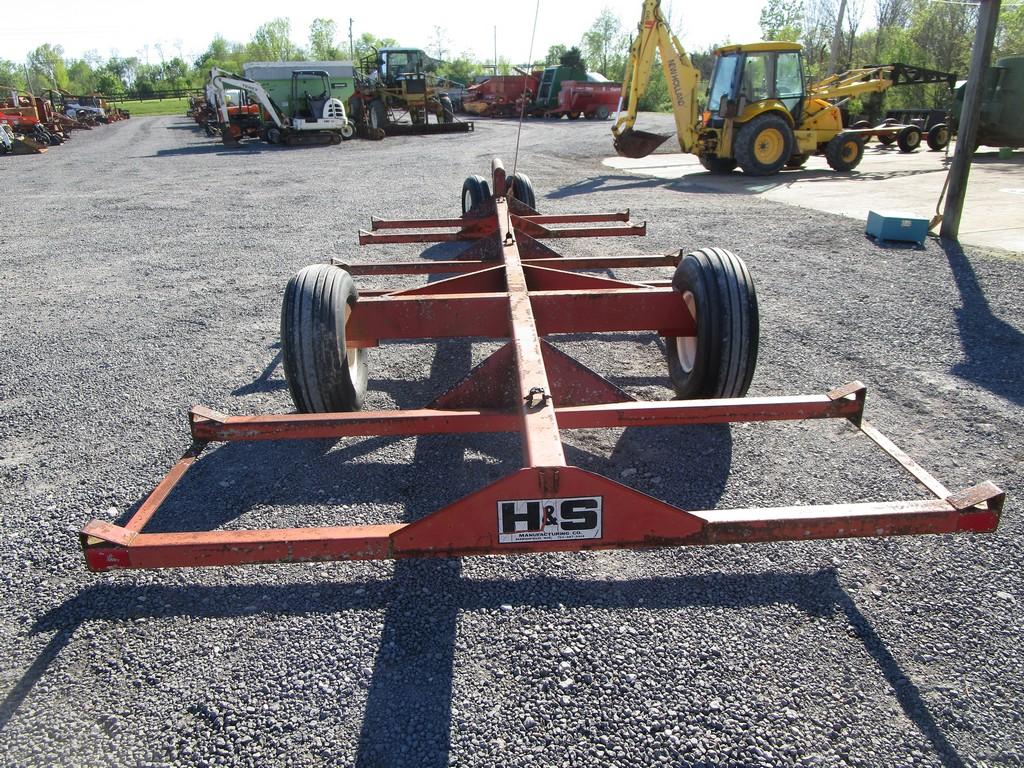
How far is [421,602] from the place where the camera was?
255 centimetres

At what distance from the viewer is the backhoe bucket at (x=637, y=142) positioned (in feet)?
48.8

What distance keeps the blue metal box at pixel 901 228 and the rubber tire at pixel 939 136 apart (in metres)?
11.6

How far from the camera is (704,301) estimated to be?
3496 mm

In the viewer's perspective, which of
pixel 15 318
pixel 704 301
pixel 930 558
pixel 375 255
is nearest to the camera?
pixel 930 558

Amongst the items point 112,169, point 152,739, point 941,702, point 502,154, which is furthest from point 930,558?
point 112,169

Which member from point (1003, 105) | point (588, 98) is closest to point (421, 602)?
point (1003, 105)

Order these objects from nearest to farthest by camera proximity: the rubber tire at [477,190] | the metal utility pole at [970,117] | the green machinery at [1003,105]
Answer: the metal utility pole at [970,117] → the rubber tire at [477,190] → the green machinery at [1003,105]

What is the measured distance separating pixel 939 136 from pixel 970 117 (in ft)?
36.1

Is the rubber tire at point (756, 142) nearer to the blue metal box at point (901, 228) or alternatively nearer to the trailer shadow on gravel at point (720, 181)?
the trailer shadow on gravel at point (720, 181)

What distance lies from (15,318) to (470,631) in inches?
219

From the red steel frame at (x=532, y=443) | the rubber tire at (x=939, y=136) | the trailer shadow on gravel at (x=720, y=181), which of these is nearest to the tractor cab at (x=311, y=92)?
the trailer shadow on gravel at (x=720, y=181)

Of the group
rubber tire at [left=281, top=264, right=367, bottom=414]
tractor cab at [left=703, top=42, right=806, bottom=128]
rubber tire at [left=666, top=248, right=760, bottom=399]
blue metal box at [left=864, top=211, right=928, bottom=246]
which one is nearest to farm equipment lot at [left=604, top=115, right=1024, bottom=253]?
blue metal box at [left=864, top=211, right=928, bottom=246]

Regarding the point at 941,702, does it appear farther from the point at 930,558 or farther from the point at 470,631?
the point at 470,631

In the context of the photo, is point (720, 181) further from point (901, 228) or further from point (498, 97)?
point (498, 97)
